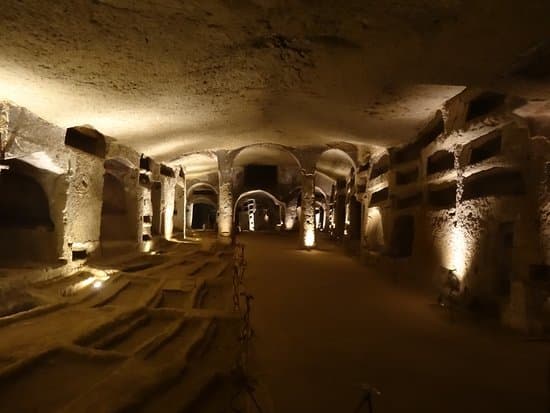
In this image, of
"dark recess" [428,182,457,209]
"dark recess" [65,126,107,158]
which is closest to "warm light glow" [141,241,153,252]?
"dark recess" [65,126,107,158]

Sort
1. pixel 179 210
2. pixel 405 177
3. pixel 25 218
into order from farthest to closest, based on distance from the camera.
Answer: pixel 179 210, pixel 405 177, pixel 25 218

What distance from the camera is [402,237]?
998cm

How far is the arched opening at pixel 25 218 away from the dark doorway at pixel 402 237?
8300mm

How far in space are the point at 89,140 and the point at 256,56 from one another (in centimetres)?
620

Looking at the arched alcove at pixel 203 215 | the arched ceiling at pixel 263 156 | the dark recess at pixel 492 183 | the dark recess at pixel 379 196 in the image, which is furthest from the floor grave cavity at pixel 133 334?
the arched alcove at pixel 203 215

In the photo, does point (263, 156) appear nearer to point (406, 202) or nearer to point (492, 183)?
point (406, 202)

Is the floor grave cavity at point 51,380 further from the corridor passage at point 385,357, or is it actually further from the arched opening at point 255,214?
the arched opening at point 255,214

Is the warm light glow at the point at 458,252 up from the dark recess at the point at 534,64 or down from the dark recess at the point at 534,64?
down

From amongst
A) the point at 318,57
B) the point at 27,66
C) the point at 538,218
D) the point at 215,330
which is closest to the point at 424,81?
the point at 318,57

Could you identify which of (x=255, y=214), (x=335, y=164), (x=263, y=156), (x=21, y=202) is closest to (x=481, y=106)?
(x=335, y=164)

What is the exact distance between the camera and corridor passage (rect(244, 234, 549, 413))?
3.11 meters

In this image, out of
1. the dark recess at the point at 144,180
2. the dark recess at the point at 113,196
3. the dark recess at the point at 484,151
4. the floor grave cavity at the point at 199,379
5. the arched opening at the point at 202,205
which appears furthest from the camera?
the arched opening at the point at 202,205

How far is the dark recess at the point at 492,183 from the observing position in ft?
19.6

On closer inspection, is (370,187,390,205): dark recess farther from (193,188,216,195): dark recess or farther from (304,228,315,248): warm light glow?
(193,188,216,195): dark recess
